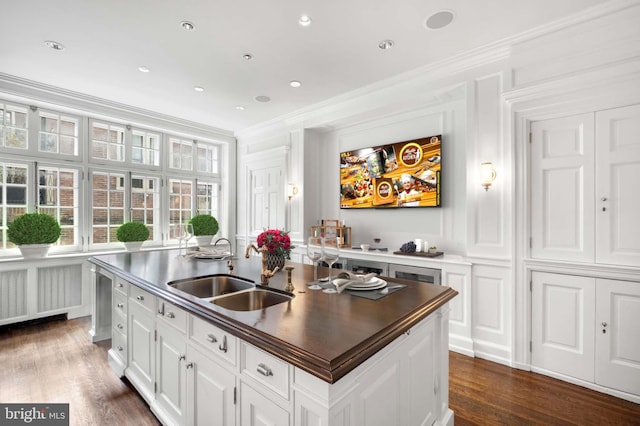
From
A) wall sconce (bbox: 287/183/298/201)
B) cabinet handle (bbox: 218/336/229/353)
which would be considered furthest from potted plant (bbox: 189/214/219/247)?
cabinet handle (bbox: 218/336/229/353)

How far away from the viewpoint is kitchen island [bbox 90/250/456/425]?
1001mm

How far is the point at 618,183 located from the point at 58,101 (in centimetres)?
620

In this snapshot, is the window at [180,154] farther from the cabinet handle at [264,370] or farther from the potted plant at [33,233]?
the cabinet handle at [264,370]

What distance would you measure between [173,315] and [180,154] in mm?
4525

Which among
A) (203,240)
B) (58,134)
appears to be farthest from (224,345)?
(58,134)

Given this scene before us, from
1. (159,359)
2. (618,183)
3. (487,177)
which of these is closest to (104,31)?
(159,359)

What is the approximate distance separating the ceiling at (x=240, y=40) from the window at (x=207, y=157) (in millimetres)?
1850

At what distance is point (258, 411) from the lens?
120cm

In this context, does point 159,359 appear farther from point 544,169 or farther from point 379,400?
point 544,169

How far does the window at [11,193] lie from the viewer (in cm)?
378

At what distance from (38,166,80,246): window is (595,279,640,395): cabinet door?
19.9 ft

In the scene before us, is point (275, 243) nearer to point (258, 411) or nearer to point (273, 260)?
point (273, 260)

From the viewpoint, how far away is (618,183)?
2305mm

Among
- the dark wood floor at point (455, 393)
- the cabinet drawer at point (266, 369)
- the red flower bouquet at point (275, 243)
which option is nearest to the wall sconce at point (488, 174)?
the dark wood floor at point (455, 393)
